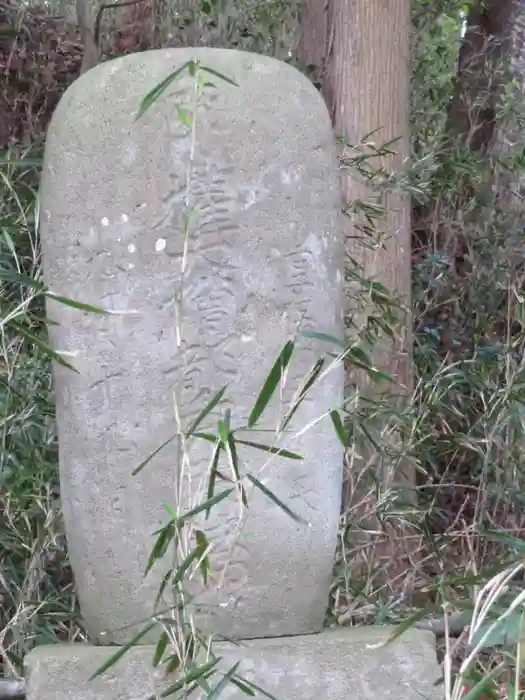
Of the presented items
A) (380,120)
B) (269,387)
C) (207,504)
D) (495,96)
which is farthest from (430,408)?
(207,504)

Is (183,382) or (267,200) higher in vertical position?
(267,200)

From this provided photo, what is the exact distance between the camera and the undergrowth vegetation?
1.84 metres

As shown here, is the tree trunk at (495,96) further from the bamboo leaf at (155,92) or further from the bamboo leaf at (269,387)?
the bamboo leaf at (269,387)

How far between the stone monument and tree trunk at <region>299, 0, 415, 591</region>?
0.90 m

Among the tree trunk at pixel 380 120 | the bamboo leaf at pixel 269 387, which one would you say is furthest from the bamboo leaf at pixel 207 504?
the tree trunk at pixel 380 120

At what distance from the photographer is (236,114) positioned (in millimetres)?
1382

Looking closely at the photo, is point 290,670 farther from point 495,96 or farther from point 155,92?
point 495,96

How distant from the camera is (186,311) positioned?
1.38 meters

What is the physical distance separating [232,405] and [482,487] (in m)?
1.29

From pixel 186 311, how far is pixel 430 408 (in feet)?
4.22

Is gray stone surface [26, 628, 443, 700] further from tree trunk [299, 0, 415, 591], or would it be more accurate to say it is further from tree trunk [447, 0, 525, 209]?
tree trunk [447, 0, 525, 209]

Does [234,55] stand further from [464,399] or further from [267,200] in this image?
[464,399]

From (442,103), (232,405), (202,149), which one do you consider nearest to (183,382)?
(232,405)

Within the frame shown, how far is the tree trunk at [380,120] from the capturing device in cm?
234
